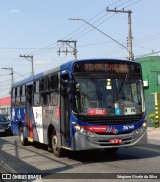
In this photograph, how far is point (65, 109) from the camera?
1312cm

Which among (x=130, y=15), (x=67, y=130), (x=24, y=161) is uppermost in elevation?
(x=130, y=15)

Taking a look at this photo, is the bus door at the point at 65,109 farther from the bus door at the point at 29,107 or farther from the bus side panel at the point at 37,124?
the bus door at the point at 29,107

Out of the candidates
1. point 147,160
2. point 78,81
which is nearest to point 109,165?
point 147,160

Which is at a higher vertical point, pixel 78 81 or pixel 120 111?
pixel 78 81

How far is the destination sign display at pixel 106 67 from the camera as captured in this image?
12781mm

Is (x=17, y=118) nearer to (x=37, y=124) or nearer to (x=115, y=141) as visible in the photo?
(x=37, y=124)

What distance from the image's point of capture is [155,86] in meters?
42.0

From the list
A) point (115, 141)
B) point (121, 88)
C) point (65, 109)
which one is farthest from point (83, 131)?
point (121, 88)

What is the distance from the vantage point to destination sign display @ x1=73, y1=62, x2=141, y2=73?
12.8 meters

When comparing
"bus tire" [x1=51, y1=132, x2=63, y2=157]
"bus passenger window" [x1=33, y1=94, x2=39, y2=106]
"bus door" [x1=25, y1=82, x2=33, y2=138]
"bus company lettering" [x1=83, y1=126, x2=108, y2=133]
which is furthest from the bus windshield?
"bus door" [x1=25, y1=82, x2=33, y2=138]

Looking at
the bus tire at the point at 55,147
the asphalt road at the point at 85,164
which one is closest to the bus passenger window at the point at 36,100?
the asphalt road at the point at 85,164

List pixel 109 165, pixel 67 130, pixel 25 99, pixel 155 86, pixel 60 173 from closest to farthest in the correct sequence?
1. pixel 60 173
2. pixel 109 165
3. pixel 67 130
4. pixel 25 99
5. pixel 155 86

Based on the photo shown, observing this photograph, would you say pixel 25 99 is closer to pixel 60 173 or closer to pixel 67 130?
pixel 67 130

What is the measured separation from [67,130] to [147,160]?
2516 millimetres
